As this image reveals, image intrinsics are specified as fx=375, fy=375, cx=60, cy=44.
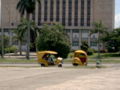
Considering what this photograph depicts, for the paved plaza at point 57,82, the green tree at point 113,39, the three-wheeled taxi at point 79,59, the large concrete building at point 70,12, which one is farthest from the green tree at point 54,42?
the large concrete building at point 70,12

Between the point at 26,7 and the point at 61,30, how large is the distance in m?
8.46

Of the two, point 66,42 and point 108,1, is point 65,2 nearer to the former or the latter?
point 108,1

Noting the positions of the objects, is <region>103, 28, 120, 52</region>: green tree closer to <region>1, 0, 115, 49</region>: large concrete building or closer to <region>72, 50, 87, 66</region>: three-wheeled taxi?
<region>1, 0, 115, 49</region>: large concrete building

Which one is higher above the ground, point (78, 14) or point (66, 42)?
point (78, 14)

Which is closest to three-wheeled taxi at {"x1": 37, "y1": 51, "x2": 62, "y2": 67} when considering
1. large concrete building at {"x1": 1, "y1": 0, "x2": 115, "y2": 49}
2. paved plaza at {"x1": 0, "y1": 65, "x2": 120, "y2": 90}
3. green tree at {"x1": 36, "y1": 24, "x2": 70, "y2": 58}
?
paved plaza at {"x1": 0, "y1": 65, "x2": 120, "y2": 90}

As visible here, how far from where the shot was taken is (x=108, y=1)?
477 feet

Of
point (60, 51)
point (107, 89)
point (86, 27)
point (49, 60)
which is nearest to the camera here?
point (107, 89)

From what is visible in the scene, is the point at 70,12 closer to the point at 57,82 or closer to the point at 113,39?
the point at 113,39

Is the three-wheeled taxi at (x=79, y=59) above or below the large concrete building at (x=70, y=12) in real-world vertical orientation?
below

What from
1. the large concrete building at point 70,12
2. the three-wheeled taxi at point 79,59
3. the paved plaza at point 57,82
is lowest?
the three-wheeled taxi at point 79,59

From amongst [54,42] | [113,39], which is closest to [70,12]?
[113,39]

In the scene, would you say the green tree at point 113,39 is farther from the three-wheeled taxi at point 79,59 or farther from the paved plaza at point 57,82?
the paved plaza at point 57,82

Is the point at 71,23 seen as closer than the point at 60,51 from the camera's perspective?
No

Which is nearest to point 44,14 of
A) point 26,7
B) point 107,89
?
point 26,7
